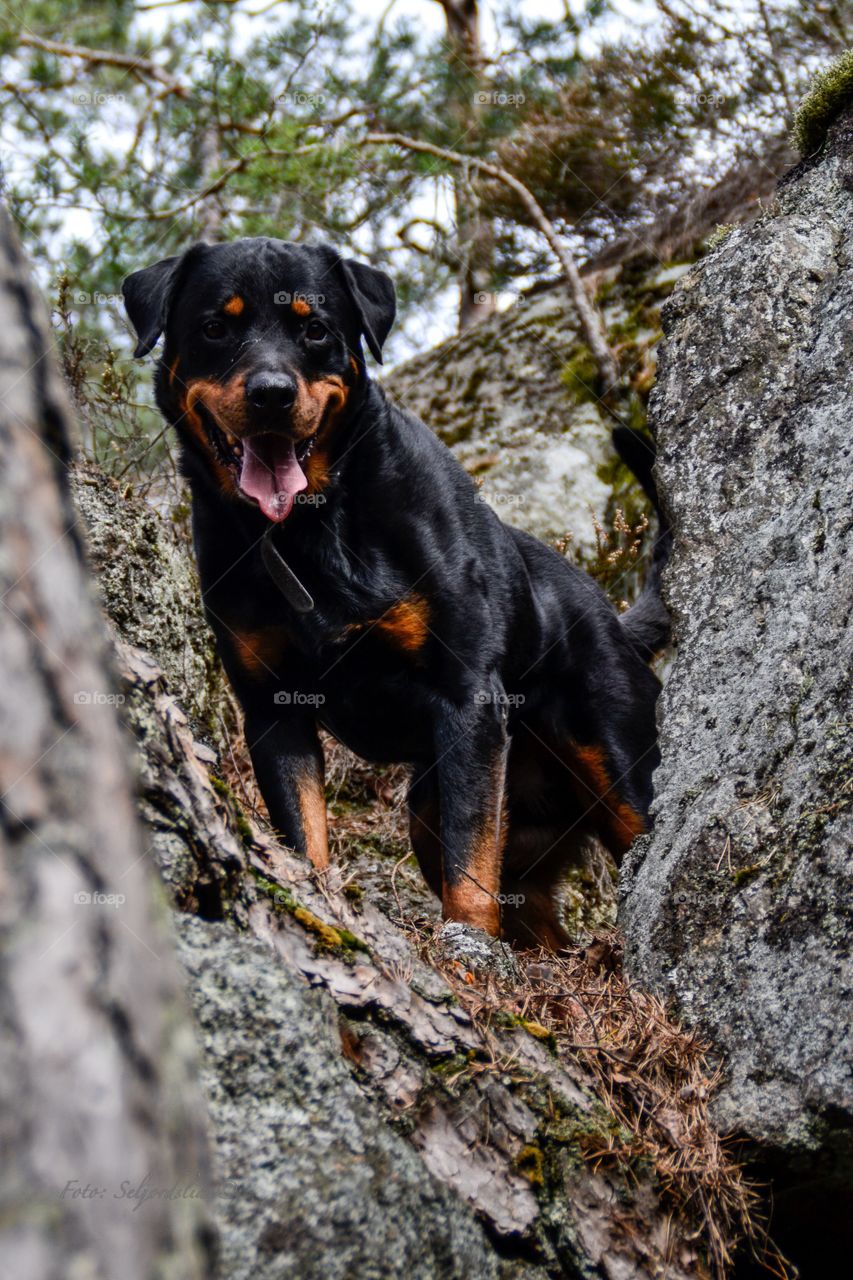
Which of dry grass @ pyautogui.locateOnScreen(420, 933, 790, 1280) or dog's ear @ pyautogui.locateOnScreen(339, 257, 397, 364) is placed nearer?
dry grass @ pyautogui.locateOnScreen(420, 933, 790, 1280)

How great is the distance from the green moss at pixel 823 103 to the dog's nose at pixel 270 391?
1.73 metres

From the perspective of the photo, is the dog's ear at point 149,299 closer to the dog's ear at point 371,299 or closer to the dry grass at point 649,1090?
the dog's ear at point 371,299

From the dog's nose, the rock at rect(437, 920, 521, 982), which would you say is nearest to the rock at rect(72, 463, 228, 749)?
the dog's nose

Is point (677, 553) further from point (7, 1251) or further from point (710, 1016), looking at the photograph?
point (7, 1251)

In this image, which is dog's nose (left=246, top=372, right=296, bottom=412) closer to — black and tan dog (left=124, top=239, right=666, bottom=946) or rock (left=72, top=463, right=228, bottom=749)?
black and tan dog (left=124, top=239, right=666, bottom=946)

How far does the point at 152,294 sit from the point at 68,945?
3.33m

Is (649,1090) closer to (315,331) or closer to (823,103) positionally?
(315,331)

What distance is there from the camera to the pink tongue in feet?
11.5

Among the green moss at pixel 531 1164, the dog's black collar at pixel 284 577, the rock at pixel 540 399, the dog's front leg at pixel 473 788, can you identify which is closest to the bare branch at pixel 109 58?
the rock at pixel 540 399

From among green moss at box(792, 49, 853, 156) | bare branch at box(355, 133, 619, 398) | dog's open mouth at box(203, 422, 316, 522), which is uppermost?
green moss at box(792, 49, 853, 156)

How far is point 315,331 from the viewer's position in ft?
12.4

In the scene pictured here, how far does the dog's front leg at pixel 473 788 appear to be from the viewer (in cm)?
343

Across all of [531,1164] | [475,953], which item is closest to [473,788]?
[475,953]

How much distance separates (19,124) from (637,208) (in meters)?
3.93
